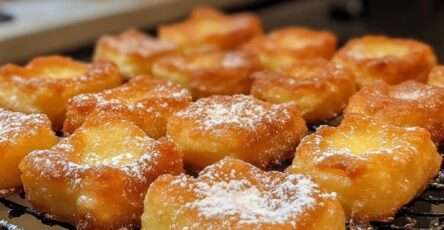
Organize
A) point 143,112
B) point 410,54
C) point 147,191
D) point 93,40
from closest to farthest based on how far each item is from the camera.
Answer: point 147,191 → point 143,112 → point 410,54 → point 93,40

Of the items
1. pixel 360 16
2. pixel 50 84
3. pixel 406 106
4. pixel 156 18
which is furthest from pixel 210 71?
pixel 360 16

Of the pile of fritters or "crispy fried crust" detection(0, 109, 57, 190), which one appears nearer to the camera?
the pile of fritters

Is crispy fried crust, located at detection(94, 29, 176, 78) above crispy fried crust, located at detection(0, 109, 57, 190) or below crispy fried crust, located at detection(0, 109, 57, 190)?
below

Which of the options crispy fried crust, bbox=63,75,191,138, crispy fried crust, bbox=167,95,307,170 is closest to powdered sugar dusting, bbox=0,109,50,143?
crispy fried crust, bbox=63,75,191,138

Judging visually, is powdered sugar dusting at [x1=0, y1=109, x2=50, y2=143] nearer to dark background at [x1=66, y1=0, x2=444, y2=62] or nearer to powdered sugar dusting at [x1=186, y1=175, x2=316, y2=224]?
powdered sugar dusting at [x1=186, y1=175, x2=316, y2=224]

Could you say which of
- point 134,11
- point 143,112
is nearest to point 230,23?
point 134,11

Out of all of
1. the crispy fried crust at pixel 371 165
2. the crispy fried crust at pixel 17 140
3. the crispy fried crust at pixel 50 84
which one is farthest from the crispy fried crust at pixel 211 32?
the crispy fried crust at pixel 371 165

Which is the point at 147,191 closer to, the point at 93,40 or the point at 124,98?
the point at 124,98
